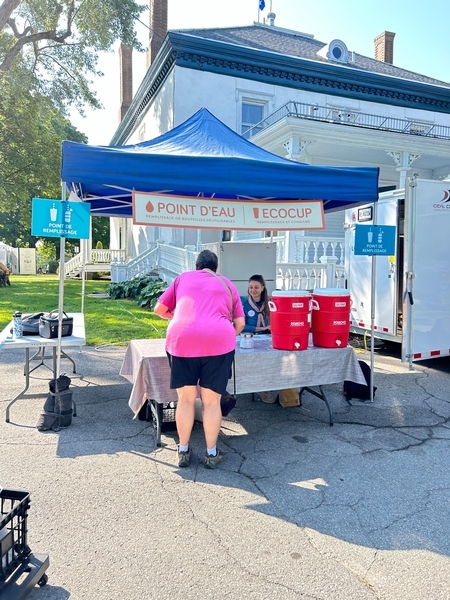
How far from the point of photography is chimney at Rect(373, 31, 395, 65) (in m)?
22.2

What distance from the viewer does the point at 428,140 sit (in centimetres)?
1395

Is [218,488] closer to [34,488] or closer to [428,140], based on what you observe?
[34,488]

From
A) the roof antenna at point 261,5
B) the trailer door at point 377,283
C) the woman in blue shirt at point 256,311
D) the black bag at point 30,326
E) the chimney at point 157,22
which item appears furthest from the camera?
the roof antenna at point 261,5

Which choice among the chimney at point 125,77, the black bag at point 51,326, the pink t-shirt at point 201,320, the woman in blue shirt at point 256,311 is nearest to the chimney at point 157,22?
the chimney at point 125,77

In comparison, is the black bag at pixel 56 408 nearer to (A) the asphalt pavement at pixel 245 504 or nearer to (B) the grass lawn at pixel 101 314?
(A) the asphalt pavement at pixel 245 504

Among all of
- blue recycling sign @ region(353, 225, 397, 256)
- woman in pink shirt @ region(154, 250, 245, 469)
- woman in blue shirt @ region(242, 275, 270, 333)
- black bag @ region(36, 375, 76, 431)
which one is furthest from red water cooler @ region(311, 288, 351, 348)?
black bag @ region(36, 375, 76, 431)

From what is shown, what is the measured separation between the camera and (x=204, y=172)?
437 centimetres

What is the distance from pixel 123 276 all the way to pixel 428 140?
37.9ft

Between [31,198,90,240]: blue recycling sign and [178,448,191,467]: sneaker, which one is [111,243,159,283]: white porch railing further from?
[178,448,191,467]: sneaker

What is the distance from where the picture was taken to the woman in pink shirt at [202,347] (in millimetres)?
3502

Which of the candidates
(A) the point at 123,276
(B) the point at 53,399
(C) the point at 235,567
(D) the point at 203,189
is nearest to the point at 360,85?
(A) the point at 123,276

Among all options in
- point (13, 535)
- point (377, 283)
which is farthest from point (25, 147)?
point (13, 535)

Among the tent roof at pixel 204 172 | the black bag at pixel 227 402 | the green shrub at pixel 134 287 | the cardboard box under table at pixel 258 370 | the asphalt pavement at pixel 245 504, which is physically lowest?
the asphalt pavement at pixel 245 504

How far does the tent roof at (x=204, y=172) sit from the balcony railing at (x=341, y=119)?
25.4ft
